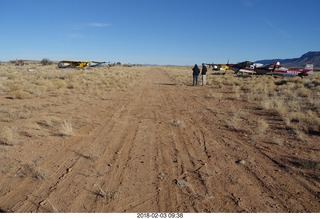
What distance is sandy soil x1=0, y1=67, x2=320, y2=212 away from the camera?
14.7 ft

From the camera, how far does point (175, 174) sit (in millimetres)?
5605

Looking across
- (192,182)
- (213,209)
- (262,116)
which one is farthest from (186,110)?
(213,209)

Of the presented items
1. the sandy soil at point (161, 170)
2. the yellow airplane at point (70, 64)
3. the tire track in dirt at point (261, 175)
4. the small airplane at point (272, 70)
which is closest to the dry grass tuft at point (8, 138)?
the sandy soil at point (161, 170)

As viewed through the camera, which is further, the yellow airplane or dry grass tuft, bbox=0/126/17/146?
the yellow airplane

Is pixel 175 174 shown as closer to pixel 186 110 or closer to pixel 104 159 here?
pixel 104 159

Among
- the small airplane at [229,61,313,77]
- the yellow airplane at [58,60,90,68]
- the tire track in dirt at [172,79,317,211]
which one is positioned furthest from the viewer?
the yellow airplane at [58,60,90,68]

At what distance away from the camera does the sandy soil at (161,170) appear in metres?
4.47

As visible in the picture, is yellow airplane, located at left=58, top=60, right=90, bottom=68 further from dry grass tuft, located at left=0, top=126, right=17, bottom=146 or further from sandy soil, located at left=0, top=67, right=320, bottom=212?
dry grass tuft, located at left=0, top=126, right=17, bottom=146

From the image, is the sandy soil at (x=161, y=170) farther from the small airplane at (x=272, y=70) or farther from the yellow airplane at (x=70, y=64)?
the yellow airplane at (x=70, y=64)

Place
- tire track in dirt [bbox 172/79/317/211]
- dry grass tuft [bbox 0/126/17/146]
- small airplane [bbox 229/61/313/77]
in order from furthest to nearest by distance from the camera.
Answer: small airplane [bbox 229/61/313/77] < dry grass tuft [bbox 0/126/17/146] < tire track in dirt [bbox 172/79/317/211]

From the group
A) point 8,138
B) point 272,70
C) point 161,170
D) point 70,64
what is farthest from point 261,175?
point 70,64

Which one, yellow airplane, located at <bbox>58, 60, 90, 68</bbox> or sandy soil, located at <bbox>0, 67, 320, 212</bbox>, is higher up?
sandy soil, located at <bbox>0, 67, 320, 212</bbox>

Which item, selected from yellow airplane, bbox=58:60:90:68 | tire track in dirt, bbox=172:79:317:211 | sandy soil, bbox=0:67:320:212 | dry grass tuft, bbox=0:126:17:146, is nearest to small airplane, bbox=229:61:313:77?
sandy soil, bbox=0:67:320:212

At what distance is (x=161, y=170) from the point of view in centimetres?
583
